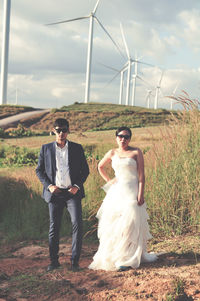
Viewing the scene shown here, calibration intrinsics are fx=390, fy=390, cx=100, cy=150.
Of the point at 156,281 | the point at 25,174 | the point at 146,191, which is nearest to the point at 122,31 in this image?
the point at 25,174

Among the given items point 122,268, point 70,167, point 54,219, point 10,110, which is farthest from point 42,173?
point 10,110

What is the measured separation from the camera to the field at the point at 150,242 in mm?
4918

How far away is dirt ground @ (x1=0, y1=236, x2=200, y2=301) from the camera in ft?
15.3

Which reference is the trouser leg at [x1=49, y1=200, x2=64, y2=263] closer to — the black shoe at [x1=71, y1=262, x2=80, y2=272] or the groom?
the groom

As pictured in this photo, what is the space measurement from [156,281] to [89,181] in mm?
4481

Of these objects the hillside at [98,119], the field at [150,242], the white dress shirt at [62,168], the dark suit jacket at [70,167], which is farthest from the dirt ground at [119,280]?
the hillside at [98,119]

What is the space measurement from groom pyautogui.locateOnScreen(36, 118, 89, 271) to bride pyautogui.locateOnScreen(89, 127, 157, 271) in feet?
1.59

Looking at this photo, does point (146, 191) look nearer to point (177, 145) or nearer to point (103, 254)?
point (177, 145)

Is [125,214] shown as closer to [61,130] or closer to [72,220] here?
[72,220]

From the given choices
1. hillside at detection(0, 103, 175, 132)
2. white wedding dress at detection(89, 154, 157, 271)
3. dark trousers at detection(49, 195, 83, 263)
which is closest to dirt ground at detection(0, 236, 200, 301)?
white wedding dress at detection(89, 154, 157, 271)

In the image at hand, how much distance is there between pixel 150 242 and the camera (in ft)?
23.4

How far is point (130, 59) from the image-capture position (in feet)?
180

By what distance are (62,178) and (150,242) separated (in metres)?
2.37

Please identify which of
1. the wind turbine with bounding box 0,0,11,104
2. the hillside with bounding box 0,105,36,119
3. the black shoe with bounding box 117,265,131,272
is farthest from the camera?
the hillside with bounding box 0,105,36,119
